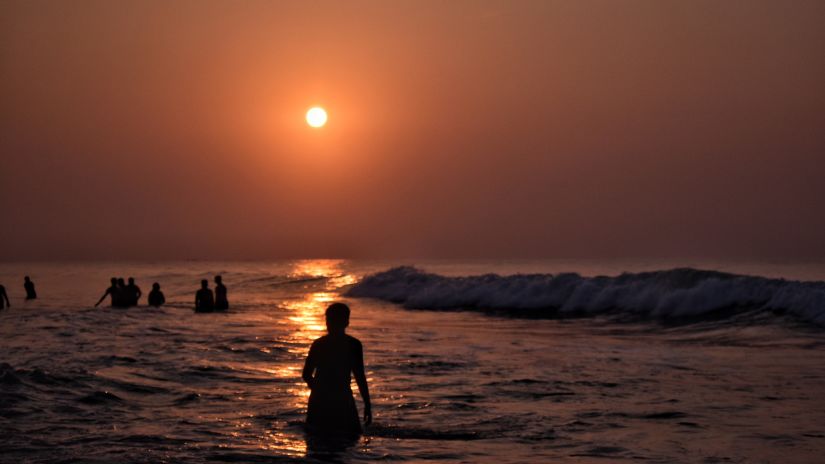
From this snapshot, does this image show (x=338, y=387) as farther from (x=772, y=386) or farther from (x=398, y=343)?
(x=398, y=343)

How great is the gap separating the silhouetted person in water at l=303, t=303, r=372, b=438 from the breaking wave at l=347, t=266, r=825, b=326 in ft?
64.2

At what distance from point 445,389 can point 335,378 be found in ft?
14.9

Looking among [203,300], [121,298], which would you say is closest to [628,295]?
[203,300]

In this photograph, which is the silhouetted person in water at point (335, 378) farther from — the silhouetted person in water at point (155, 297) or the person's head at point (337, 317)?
the silhouetted person in water at point (155, 297)

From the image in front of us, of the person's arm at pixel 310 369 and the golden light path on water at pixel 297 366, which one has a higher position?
the person's arm at pixel 310 369

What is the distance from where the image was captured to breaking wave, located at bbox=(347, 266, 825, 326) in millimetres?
29328

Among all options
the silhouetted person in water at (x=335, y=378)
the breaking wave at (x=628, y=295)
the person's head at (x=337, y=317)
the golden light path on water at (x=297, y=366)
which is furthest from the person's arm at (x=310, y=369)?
the breaking wave at (x=628, y=295)

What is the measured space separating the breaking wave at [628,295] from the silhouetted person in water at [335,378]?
1958 centimetres

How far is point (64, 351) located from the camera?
1783cm

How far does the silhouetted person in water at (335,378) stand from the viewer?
30.8ft

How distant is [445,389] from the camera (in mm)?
13672

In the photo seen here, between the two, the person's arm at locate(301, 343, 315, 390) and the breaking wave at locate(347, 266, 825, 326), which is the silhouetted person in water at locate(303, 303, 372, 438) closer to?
the person's arm at locate(301, 343, 315, 390)

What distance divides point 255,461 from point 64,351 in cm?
1079

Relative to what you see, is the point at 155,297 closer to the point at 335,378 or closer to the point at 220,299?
the point at 220,299
